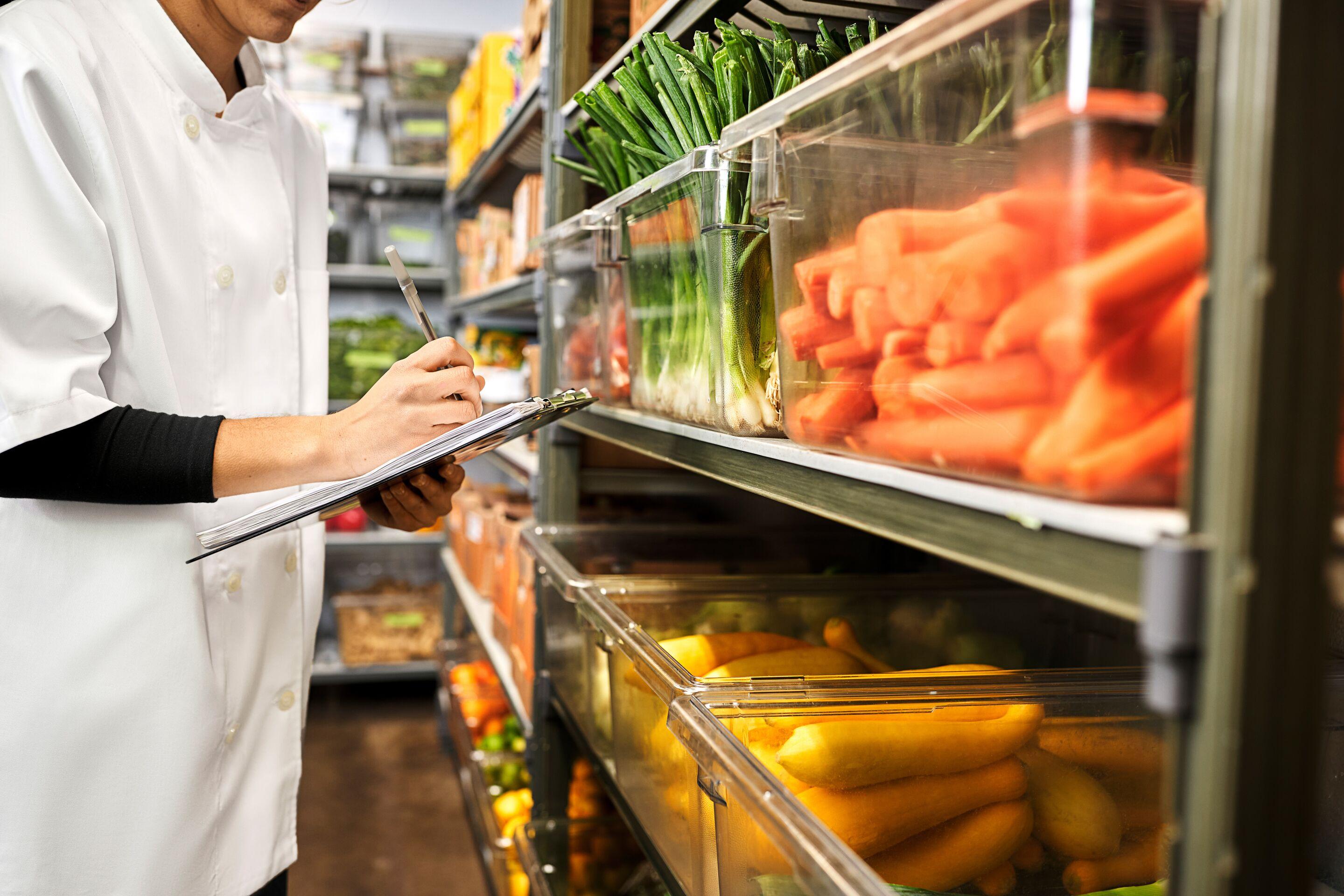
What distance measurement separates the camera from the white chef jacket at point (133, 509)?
1.03 metres

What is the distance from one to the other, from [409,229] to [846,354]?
4.34 m

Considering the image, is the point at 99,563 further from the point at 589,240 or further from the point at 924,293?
the point at 924,293

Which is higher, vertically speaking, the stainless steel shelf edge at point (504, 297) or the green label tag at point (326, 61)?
the green label tag at point (326, 61)

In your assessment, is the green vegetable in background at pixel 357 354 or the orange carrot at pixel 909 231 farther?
the green vegetable in background at pixel 357 354

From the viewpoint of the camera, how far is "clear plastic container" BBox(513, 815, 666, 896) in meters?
1.78

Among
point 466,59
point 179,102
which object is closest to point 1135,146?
point 179,102

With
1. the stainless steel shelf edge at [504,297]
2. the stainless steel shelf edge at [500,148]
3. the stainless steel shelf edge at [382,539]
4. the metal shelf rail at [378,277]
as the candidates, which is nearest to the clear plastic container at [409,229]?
the metal shelf rail at [378,277]

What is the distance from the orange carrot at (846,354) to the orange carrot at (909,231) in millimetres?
48

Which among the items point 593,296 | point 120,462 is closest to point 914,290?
point 120,462

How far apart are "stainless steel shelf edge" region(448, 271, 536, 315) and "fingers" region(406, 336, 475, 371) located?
1055mm

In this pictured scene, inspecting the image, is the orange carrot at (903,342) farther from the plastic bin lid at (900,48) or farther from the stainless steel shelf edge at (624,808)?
the stainless steel shelf edge at (624,808)

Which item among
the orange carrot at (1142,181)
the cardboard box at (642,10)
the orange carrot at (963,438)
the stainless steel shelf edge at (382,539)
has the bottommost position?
the stainless steel shelf edge at (382,539)

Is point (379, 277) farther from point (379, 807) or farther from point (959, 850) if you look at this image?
point (959, 850)

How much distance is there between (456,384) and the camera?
43.0 inches
